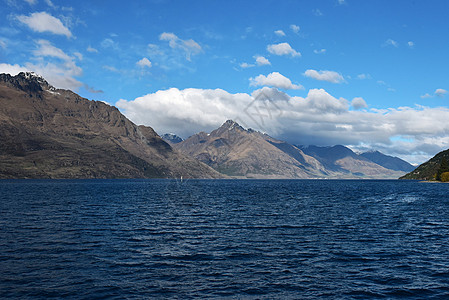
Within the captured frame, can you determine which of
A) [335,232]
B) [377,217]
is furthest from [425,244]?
[377,217]

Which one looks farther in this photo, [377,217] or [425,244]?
[377,217]

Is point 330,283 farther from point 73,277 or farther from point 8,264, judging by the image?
point 8,264

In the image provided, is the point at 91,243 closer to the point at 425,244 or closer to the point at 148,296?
the point at 148,296

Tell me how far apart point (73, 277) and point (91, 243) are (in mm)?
17008

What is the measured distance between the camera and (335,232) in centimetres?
6072

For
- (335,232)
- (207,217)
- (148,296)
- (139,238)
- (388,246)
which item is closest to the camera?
(148,296)

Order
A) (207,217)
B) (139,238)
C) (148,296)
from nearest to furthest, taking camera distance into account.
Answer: (148,296) < (139,238) < (207,217)

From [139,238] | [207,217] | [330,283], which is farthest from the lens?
[207,217]

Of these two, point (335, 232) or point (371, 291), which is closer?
point (371, 291)

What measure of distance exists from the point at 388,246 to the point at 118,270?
122 ft

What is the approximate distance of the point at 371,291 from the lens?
30.5m

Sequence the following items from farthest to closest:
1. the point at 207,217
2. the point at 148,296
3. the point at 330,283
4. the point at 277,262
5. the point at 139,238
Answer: the point at 207,217, the point at 139,238, the point at 277,262, the point at 330,283, the point at 148,296

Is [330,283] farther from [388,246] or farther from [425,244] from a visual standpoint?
[425,244]

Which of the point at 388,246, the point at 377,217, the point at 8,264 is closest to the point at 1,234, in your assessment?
the point at 8,264
